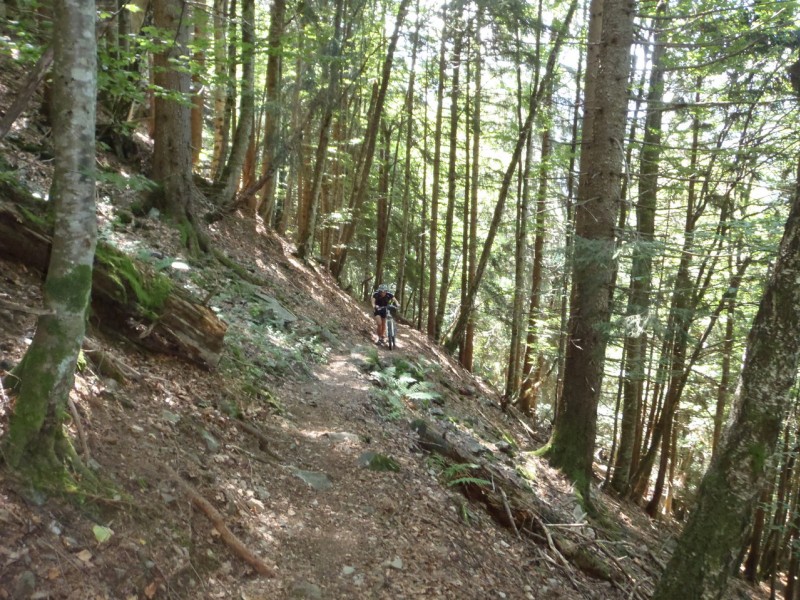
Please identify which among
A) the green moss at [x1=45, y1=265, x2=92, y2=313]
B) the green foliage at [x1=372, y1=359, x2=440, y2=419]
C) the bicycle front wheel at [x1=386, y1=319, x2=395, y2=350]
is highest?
the bicycle front wheel at [x1=386, y1=319, x2=395, y2=350]

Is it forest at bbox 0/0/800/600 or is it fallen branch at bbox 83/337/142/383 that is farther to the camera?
fallen branch at bbox 83/337/142/383

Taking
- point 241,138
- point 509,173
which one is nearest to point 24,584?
point 241,138

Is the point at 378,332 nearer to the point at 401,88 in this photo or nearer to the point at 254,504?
the point at 254,504

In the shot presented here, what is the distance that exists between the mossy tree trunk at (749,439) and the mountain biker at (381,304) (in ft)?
30.7

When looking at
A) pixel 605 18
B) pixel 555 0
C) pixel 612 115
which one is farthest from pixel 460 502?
pixel 555 0

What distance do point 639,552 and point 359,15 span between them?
15.7 meters

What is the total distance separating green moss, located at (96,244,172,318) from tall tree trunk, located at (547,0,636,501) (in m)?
5.98

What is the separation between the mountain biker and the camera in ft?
44.9

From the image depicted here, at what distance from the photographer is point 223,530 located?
4305 millimetres

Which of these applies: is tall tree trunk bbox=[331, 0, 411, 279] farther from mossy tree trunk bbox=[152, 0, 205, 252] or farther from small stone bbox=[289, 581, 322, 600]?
small stone bbox=[289, 581, 322, 600]

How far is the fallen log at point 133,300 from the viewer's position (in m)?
5.01

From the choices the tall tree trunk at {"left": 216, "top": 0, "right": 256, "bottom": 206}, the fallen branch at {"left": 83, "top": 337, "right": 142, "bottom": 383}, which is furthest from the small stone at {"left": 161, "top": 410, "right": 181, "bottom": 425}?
the tall tree trunk at {"left": 216, "top": 0, "right": 256, "bottom": 206}

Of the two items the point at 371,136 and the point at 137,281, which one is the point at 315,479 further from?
the point at 371,136

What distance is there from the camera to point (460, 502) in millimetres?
6883
